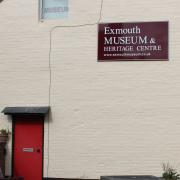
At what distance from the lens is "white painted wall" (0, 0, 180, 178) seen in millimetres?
16109

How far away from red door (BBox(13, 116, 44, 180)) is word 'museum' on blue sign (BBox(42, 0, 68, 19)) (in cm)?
313

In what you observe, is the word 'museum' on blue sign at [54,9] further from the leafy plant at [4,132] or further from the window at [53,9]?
the leafy plant at [4,132]

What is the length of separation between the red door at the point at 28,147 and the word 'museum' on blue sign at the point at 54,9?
10.3ft

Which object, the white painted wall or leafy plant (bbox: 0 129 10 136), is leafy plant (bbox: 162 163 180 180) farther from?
leafy plant (bbox: 0 129 10 136)

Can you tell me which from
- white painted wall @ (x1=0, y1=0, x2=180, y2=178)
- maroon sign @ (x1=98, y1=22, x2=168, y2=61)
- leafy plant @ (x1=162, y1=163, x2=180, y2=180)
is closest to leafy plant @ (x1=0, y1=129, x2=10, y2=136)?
white painted wall @ (x1=0, y1=0, x2=180, y2=178)

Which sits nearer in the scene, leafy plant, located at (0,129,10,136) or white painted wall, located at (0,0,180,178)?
white painted wall, located at (0,0,180,178)

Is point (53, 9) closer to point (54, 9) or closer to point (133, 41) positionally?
point (54, 9)

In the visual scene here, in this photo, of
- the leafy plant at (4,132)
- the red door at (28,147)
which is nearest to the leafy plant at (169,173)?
the red door at (28,147)

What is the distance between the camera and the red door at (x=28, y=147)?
17.1m

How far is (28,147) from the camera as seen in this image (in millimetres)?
17234

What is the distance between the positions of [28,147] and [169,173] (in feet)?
14.7

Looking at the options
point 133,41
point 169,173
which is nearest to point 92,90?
point 133,41

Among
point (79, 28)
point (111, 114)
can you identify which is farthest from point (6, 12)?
point (111, 114)

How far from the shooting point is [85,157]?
54.5ft
